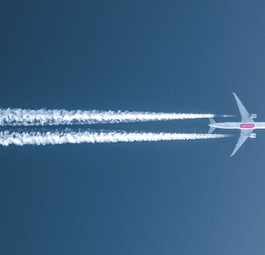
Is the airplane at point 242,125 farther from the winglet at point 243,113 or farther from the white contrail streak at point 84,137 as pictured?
the white contrail streak at point 84,137

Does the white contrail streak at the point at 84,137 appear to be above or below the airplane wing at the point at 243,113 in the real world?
below

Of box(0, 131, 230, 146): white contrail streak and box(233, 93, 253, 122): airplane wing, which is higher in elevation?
box(233, 93, 253, 122): airplane wing

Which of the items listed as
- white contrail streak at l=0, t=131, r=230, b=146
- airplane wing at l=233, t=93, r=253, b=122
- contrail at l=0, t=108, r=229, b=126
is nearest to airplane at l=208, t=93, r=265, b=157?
airplane wing at l=233, t=93, r=253, b=122

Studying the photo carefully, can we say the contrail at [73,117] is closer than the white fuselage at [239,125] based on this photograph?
Yes

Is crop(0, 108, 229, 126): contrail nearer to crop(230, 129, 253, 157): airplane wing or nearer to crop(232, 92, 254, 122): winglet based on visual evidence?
crop(232, 92, 254, 122): winglet

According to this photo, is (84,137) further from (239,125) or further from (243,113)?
(243,113)

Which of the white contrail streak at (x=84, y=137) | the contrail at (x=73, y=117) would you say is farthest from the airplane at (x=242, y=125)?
the contrail at (x=73, y=117)

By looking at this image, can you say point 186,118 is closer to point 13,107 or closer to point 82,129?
point 82,129
